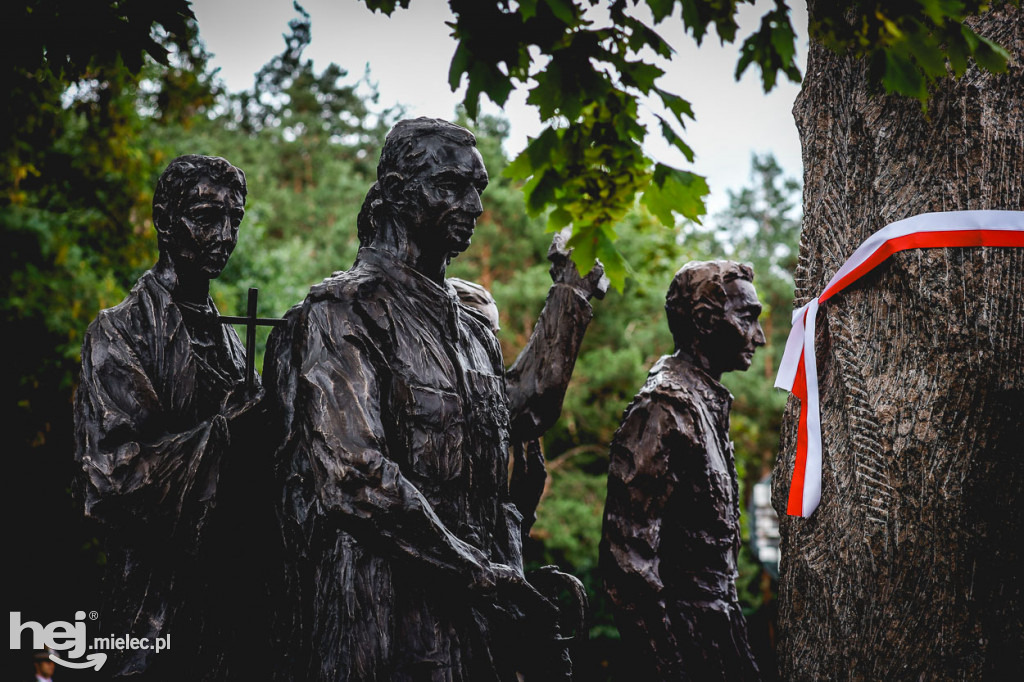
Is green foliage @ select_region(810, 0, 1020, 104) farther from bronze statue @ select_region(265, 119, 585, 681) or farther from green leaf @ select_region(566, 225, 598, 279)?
bronze statue @ select_region(265, 119, 585, 681)

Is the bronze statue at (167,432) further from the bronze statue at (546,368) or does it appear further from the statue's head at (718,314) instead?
the statue's head at (718,314)

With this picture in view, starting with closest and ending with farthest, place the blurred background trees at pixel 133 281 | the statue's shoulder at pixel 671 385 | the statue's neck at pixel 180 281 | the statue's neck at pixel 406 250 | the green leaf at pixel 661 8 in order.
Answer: the green leaf at pixel 661 8 < the statue's neck at pixel 406 250 < the statue's neck at pixel 180 281 < the statue's shoulder at pixel 671 385 < the blurred background trees at pixel 133 281

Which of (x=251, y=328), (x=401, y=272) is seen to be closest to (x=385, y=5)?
(x=401, y=272)

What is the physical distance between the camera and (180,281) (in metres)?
3.46

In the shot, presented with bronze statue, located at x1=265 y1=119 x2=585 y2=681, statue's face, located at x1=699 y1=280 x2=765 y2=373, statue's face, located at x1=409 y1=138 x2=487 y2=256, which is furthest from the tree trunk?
statue's face, located at x1=409 y1=138 x2=487 y2=256

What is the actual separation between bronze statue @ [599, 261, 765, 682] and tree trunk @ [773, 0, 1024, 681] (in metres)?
0.49

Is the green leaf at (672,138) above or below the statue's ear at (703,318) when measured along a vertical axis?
above

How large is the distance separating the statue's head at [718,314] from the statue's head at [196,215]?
2.09 metres

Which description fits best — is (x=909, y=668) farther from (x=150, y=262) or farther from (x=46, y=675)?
(x=150, y=262)

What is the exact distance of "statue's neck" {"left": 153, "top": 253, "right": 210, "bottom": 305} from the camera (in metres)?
3.42

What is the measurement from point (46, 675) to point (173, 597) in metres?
5.27

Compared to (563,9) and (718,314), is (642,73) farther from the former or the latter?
(718,314)

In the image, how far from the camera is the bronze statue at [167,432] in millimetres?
2996

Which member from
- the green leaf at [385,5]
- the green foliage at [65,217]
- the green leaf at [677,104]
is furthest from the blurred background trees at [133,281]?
the green leaf at [677,104]
